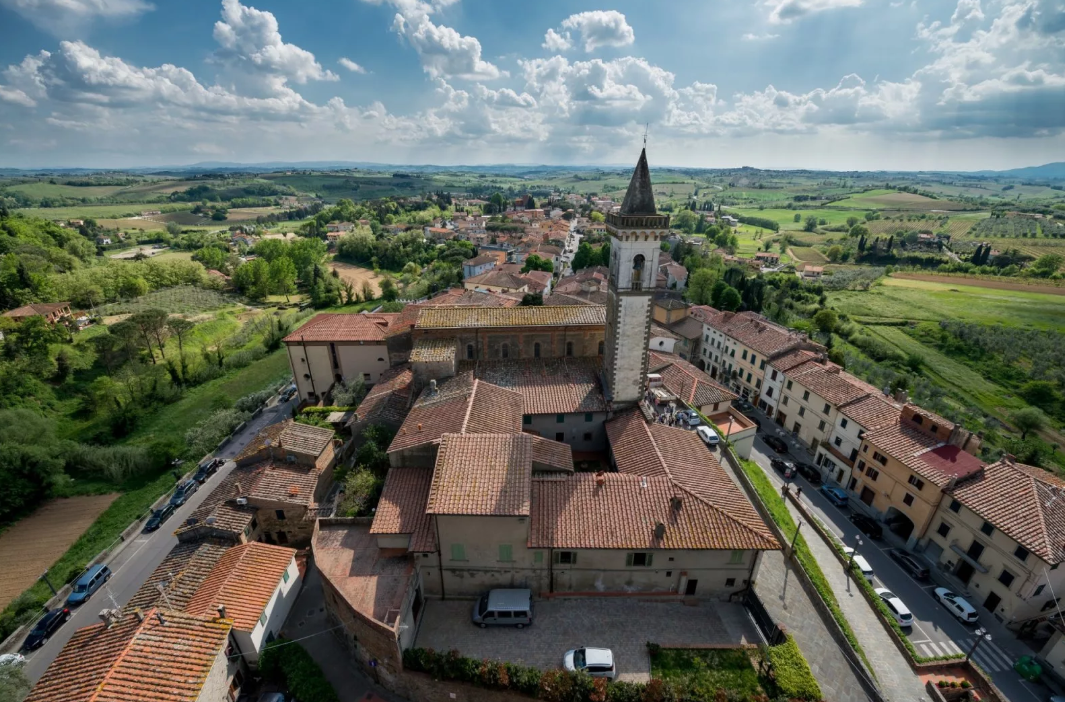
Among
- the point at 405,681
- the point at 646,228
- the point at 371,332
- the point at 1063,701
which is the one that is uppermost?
the point at 646,228

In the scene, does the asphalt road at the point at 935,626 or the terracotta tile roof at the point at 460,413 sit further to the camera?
the terracotta tile roof at the point at 460,413

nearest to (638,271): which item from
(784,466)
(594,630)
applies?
(594,630)

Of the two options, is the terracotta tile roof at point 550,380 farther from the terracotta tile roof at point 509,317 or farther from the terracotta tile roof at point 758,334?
the terracotta tile roof at point 758,334

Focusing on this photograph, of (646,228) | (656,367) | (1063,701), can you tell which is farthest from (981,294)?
(646,228)

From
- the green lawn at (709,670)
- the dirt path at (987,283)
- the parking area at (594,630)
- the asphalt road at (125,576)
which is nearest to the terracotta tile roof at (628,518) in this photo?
the parking area at (594,630)

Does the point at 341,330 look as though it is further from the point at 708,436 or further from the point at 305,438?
the point at 708,436

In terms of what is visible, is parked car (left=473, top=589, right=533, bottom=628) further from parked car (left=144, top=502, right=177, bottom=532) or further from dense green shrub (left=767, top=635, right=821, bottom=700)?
parked car (left=144, top=502, right=177, bottom=532)

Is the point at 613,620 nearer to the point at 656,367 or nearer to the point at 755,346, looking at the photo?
the point at 656,367

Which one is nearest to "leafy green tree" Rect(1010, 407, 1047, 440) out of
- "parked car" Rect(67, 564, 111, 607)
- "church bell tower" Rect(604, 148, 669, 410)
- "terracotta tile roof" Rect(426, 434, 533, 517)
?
"church bell tower" Rect(604, 148, 669, 410)
